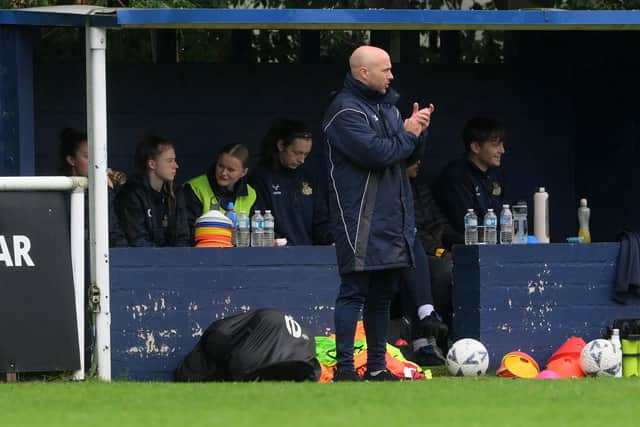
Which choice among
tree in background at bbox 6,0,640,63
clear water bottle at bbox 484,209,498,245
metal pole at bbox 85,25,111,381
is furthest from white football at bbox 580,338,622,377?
tree in background at bbox 6,0,640,63

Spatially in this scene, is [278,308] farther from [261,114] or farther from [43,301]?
[261,114]

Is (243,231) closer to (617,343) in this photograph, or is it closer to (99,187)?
(99,187)

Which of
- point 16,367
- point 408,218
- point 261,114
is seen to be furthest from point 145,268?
point 261,114

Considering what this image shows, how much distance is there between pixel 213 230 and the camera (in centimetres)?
1057

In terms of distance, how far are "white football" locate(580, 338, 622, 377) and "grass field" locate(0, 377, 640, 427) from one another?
0.83 m

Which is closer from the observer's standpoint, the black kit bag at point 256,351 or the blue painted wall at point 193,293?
the black kit bag at point 256,351

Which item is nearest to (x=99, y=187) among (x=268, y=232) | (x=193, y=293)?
(x=193, y=293)

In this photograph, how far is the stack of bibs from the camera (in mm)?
10547

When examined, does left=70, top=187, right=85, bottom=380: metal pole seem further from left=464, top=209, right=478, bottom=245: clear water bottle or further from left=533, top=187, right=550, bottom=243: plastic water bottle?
left=533, top=187, right=550, bottom=243: plastic water bottle

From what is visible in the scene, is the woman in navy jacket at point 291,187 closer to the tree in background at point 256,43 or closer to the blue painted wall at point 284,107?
the blue painted wall at point 284,107

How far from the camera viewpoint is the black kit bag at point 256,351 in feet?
31.2

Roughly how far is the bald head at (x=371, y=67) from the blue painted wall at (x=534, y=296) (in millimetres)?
1692

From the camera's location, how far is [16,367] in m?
9.25

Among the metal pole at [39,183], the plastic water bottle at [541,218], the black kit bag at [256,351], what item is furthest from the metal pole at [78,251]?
the plastic water bottle at [541,218]
